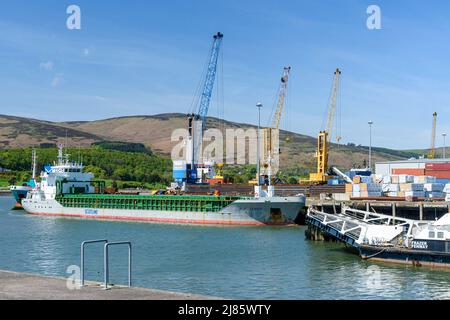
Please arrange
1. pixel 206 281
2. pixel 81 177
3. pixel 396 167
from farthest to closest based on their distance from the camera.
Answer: pixel 396 167, pixel 81 177, pixel 206 281

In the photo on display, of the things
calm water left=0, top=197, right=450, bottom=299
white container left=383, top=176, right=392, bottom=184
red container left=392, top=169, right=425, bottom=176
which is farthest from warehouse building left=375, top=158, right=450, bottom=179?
calm water left=0, top=197, right=450, bottom=299

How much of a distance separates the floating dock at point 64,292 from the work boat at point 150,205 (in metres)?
45.6

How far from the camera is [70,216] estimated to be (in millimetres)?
82188

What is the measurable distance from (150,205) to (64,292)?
56.1m

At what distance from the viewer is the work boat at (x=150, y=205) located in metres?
65.4

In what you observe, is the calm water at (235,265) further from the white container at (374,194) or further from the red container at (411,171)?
the red container at (411,171)

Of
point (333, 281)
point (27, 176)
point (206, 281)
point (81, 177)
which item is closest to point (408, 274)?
point (333, 281)

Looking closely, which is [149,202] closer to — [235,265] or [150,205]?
[150,205]

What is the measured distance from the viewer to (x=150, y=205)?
74.6 metres

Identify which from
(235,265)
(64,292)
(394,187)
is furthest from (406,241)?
(394,187)

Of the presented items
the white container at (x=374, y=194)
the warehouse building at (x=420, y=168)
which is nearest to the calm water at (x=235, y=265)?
the white container at (x=374, y=194)

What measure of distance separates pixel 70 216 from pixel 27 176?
10757 cm
